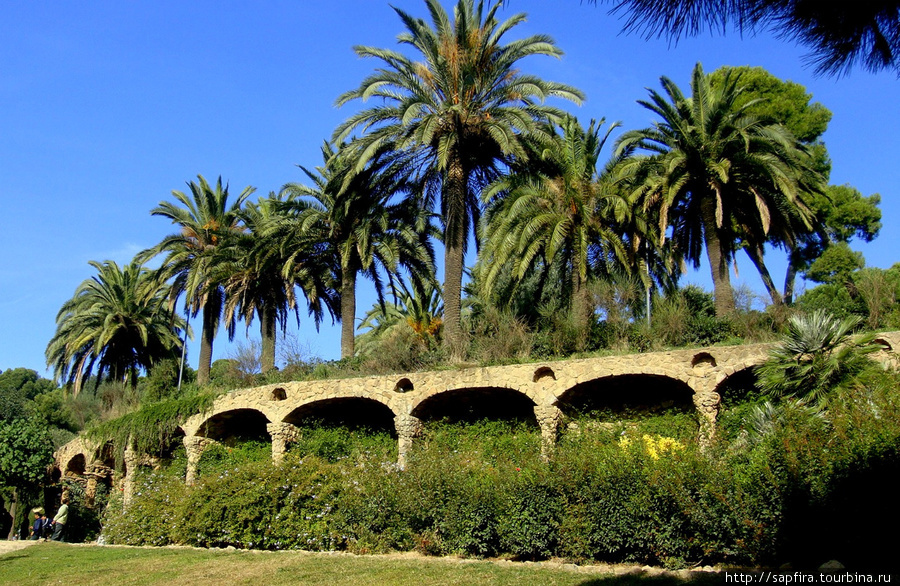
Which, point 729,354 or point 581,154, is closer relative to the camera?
point 729,354

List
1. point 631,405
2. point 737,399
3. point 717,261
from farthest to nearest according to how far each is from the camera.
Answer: point 717,261 < point 631,405 < point 737,399

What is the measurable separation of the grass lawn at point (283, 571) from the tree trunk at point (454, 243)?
828 centimetres

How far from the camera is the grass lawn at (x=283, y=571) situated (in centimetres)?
998

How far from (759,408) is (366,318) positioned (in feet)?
87.3

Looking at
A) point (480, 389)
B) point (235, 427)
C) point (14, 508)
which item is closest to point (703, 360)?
point (480, 389)

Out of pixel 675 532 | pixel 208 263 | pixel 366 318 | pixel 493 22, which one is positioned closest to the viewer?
pixel 675 532

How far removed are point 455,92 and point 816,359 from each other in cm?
1133

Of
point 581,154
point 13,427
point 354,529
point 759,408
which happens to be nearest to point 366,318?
point 13,427

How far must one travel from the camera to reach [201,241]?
2898cm

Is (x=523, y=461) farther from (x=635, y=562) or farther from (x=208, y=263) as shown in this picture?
(x=208, y=263)

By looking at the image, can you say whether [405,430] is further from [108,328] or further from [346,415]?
[108,328]

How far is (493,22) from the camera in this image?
20594mm

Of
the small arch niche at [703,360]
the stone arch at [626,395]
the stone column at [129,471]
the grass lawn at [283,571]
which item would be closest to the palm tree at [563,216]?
the stone arch at [626,395]

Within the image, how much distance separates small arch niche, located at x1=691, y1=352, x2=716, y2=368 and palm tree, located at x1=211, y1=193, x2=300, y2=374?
1400cm
